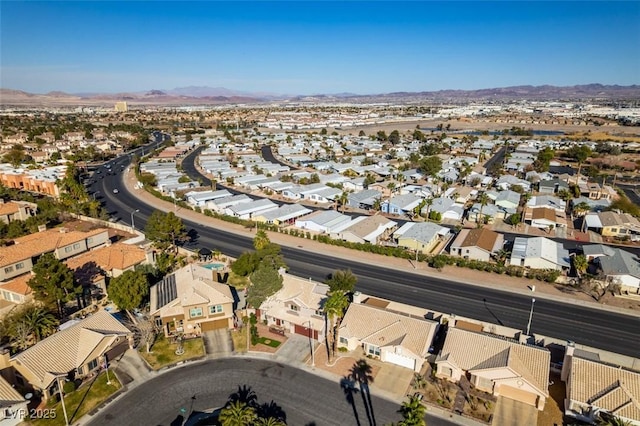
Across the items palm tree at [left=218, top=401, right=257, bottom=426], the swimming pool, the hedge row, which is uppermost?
palm tree at [left=218, top=401, right=257, bottom=426]

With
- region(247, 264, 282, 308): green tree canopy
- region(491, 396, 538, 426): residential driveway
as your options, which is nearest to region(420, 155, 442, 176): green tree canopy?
region(247, 264, 282, 308): green tree canopy

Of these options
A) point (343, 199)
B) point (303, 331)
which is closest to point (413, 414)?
point (303, 331)

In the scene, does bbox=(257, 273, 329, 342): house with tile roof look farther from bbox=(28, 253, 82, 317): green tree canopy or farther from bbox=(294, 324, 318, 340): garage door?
bbox=(28, 253, 82, 317): green tree canopy

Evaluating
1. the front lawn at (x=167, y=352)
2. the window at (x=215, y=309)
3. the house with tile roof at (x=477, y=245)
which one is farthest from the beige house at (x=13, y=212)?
the house with tile roof at (x=477, y=245)

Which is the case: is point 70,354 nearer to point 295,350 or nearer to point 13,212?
point 295,350

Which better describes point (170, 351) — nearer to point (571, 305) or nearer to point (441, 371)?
point (441, 371)

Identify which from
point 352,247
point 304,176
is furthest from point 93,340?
point 304,176
